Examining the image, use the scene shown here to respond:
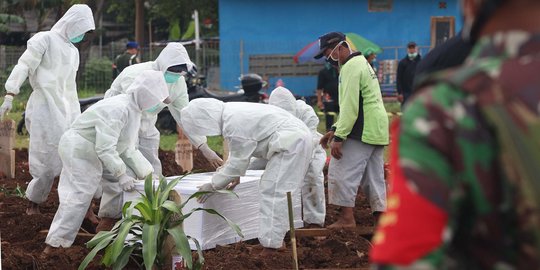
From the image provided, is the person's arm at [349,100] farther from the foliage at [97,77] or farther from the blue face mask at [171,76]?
the foliage at [97,77]

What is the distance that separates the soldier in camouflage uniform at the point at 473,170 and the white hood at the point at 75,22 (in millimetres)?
8899

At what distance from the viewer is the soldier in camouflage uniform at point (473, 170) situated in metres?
2.27

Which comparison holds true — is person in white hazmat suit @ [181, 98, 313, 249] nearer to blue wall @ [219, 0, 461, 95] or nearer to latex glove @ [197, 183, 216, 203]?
latex glove @ [197, 183, 216, 203]

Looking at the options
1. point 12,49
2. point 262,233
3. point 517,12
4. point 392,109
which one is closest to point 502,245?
point 517,12

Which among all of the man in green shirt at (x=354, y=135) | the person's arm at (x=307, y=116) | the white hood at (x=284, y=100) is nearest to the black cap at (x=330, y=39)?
the man in green shirt at (x=354, y=135)

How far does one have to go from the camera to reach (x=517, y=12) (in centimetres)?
241

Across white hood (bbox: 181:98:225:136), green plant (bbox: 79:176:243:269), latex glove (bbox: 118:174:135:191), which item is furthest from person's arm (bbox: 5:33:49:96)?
green plant (bbox: 79:176:243:269)

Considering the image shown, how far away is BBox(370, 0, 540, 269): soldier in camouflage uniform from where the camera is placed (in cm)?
227

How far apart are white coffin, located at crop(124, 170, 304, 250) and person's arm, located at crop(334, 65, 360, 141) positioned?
70cm

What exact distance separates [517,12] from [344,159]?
7.58m

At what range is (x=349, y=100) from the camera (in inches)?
387

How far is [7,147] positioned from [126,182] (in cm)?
505

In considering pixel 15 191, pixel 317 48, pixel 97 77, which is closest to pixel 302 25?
pixel 317 48

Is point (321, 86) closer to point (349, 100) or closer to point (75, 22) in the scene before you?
point (75, 22)
